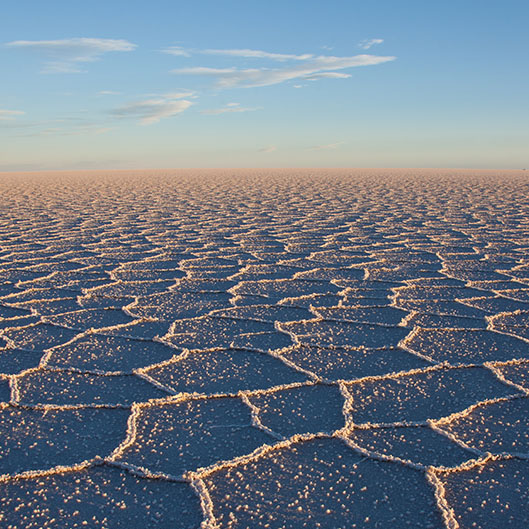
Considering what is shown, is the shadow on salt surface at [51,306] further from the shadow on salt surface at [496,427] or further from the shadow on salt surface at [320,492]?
the shadow on salt surface at [496,427]

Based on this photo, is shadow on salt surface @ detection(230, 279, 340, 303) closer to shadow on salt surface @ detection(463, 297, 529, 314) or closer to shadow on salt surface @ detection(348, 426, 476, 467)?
shadow on salt surface @ detection(463, 297, 529, 314)

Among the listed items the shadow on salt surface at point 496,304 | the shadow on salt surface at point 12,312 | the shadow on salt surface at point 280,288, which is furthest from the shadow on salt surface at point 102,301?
the shadow on salt surface at point 496,304

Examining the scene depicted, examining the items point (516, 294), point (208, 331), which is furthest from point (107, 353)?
point (516, 294)

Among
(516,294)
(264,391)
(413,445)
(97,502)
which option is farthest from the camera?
(516,294)

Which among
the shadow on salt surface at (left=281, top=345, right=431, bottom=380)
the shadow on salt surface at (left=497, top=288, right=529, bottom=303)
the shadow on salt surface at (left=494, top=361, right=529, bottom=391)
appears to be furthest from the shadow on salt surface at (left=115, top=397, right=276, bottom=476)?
the shadow on salt surface at (left=497, top=288, right=529, bottom=303)

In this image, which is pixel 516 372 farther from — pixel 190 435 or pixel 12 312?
pixel 12 312

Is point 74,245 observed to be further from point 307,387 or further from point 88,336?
point 307,387
